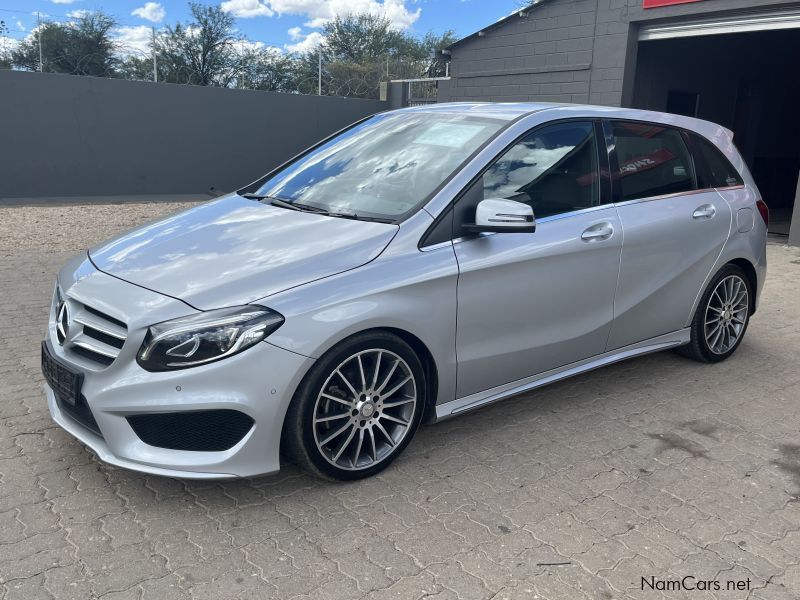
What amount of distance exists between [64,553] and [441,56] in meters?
14.7

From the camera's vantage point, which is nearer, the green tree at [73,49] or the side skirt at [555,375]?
the side skirt at [555,375]

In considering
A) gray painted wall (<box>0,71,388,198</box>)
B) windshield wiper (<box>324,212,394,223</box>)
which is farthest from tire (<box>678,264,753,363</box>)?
gray painted wall (<box>0,71,388,198</box>)

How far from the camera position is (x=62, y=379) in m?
3.03

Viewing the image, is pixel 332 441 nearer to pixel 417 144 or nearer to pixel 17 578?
pixel 17 578

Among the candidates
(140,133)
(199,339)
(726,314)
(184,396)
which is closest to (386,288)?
(199,339)

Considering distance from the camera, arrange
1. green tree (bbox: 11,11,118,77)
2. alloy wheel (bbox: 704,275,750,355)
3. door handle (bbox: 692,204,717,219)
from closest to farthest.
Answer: door handle (bbox: 692,204,717,219)
alloy wheel (bbox: 704,275,750,355)
green tree (bbox: 11,11,118,77)

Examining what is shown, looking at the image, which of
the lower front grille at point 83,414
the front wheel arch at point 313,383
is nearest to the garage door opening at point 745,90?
the front wheel arch at point 313,383

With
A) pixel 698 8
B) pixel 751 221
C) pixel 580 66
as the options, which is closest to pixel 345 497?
pixel 751 221

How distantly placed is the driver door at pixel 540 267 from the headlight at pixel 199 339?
110 centimetres

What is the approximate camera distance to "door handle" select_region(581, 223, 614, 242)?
152 inches

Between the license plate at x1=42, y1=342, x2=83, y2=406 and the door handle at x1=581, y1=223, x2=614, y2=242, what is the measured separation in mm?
2667

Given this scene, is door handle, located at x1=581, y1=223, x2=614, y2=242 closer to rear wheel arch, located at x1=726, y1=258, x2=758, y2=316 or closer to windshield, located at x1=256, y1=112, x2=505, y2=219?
windshield, located at x1=256, y1=112, x2=505, y2=219

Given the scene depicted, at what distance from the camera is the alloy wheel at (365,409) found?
3047mm

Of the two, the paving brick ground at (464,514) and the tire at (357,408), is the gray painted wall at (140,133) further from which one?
the tire at (357,408)
